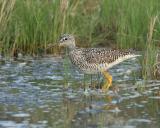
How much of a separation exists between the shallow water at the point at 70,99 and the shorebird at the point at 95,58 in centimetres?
24

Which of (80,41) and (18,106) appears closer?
(18,106)

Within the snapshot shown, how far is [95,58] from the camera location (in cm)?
1161

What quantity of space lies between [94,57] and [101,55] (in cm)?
15

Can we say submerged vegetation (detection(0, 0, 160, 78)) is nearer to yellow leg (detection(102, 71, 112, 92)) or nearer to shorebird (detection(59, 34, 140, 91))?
shorebird (detection(59, 34, 140, 91))

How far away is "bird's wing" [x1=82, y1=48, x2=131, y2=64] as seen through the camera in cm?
1161

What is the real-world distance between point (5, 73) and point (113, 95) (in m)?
2.44

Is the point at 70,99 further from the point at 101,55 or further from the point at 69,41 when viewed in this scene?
the point at 69,41

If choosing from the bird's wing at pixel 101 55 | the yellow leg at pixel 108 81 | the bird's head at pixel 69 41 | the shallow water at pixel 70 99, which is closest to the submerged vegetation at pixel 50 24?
the shallow water at pixel 70 99

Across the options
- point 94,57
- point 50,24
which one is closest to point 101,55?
point 94,57

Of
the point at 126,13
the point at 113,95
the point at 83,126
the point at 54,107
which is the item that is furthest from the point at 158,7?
the point at 83,126

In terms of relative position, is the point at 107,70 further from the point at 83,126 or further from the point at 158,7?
the point at 83,126

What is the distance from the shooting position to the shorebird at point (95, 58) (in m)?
11.5

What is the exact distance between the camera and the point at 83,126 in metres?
8.57

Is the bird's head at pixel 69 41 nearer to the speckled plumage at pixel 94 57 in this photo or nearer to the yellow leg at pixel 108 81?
the speckled plumage at pixel 94 57
